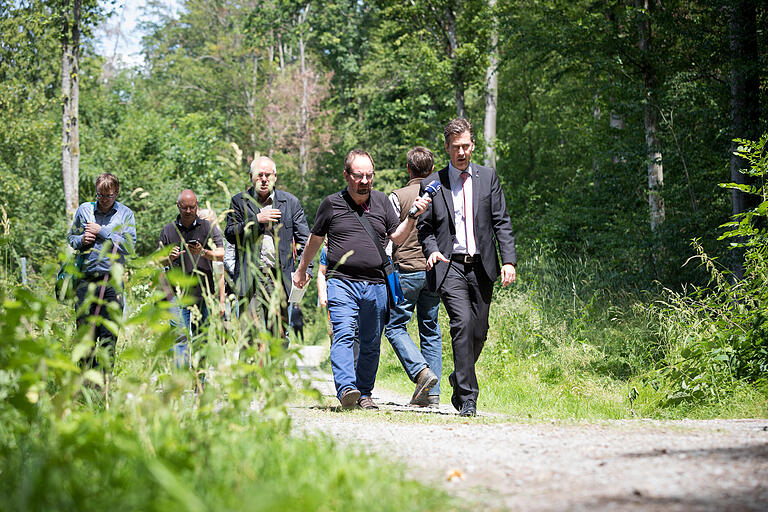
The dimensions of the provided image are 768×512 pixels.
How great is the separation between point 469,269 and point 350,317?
1.15 m

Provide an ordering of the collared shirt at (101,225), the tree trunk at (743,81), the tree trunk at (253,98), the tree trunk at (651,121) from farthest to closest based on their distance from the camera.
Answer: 1. the tree trunk at (253,98)
2. the tree trunk at (651,121)
3. the tree trunk at (743,81)
4. the collared shirt at (101,225)

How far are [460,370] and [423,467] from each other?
9.03 ft

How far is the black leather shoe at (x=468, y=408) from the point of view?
6570 millimetres

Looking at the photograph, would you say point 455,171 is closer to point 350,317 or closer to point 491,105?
point 350,317

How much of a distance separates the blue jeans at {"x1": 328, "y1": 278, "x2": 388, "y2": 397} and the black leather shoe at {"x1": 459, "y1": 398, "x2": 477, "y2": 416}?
994 millimetres

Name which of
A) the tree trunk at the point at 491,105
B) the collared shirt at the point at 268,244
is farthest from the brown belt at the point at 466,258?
the tree trunk at the point at 491,105

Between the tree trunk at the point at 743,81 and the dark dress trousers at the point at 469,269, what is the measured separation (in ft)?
20.4

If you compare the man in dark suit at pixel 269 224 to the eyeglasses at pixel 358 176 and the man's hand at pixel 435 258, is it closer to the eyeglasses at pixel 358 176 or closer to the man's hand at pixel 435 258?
the eyeglasses at pixel 358 176

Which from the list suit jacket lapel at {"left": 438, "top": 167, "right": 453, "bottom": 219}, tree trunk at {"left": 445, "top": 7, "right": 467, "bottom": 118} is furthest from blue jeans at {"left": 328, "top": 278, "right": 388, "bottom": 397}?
tree trunk at {"left": 445, "top": 7, "right": 467, "bottom": 118}

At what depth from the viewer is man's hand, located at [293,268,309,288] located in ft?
24.7

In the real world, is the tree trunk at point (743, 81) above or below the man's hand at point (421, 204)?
above

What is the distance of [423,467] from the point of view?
3951 mm

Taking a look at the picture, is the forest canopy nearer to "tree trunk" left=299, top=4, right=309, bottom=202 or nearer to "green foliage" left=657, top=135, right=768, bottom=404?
"tree trunk" left=299, top=4, right=309, bottom=202

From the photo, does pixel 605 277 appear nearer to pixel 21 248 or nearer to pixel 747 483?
pixel 747 483
